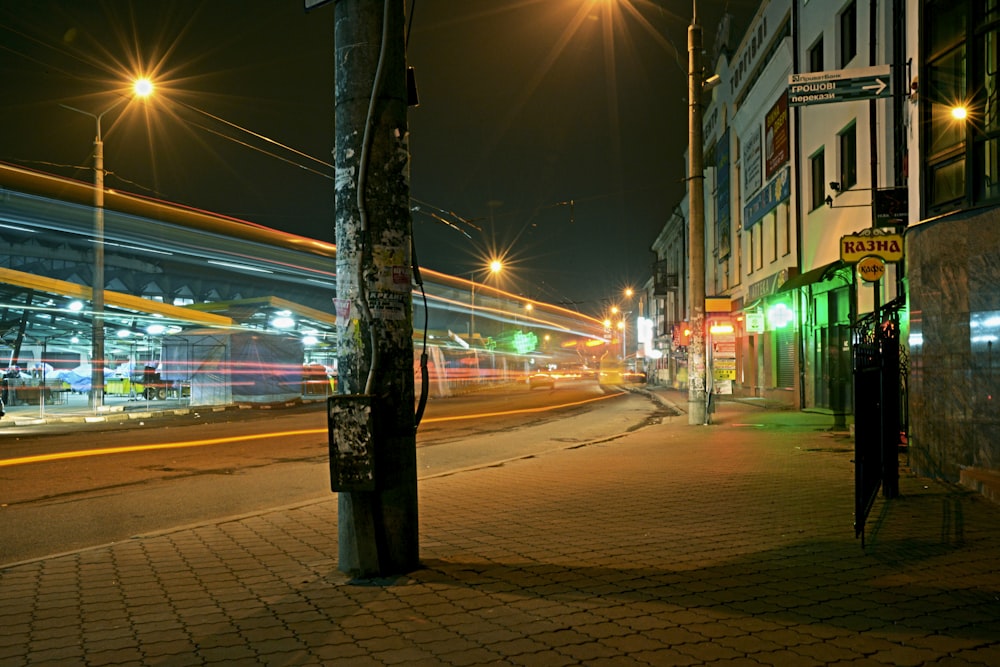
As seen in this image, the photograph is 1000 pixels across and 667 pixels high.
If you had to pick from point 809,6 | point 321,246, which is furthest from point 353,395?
point 321,246

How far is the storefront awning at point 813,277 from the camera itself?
61.5 ft

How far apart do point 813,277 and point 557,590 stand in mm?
17142

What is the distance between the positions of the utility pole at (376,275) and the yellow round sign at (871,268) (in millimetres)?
10524

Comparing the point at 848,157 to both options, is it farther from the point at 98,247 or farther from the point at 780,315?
the point at 98,247

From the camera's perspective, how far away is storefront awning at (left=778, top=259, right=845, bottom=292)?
61.5ft

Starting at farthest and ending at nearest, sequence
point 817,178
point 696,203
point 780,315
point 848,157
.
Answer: point 780,315
point 817,178
point 848,157
point 696,203

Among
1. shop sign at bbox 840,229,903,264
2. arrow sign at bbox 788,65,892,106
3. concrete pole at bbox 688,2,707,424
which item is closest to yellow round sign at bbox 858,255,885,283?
shop sign at bbox 840,229,903,264

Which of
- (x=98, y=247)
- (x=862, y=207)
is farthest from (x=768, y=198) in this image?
(x=98, y=247)

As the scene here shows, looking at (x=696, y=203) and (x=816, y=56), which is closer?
(x=696, y=203)

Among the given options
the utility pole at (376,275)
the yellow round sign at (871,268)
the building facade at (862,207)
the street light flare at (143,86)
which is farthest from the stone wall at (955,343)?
the street light flare at (143,86)

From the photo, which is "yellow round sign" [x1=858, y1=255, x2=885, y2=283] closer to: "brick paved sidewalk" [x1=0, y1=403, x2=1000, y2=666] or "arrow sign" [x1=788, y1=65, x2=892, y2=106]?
"arrow sign" [x1=788, y1=65, x2=892, y2=106]

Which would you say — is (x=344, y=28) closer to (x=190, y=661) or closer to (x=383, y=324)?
(x=383, y=324)

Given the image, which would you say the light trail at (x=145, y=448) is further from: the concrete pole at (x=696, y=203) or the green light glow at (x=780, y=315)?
the green light glow at (x=780, y=315)

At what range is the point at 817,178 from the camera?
22.8m
